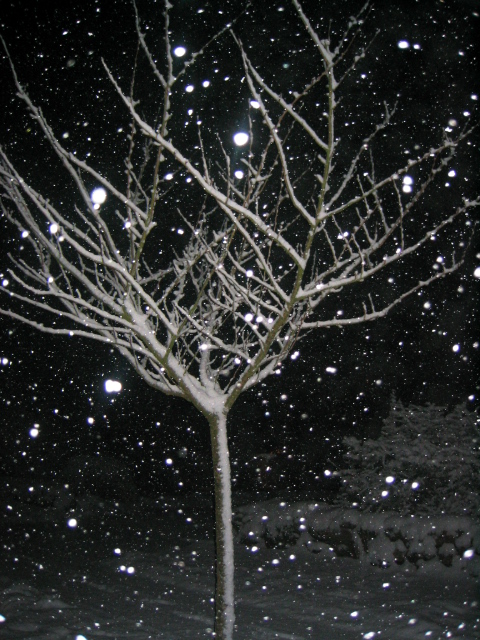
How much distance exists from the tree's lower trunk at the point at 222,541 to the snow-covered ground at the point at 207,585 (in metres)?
1.18

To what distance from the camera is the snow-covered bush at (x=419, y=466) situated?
6.70m

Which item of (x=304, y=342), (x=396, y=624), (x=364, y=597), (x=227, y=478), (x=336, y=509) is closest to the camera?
(x=227, y=478)

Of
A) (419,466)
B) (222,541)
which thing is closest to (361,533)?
(419,466)

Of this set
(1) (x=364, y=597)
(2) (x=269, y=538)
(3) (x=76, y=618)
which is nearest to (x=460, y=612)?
(1) (x=364, y=597)

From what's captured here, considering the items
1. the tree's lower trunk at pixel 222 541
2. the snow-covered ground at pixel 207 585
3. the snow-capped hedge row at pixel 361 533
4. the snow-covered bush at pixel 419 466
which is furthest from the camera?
the snow-covered bush at pixel 419 466

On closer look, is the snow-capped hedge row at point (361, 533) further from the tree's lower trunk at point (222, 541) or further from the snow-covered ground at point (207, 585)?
Result: the tree's lower trunk at point (222, 541)

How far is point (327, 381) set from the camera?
9750 millimetres

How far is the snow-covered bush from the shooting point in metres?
6.70

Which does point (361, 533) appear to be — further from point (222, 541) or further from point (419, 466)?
point (222, 541)

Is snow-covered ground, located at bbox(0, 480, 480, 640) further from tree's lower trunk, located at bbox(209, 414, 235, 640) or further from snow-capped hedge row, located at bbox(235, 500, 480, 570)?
tree's lower trunk, located at bbox(209, 414, 235, 640)

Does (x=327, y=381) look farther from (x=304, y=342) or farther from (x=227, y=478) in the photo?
(x=227, y=478)

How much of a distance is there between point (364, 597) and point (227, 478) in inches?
126

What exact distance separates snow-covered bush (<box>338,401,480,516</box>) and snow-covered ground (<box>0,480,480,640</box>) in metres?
0.72

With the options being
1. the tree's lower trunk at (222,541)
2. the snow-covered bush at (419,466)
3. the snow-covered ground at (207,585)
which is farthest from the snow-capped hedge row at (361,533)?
the tree's lower trunk at (222,541)
